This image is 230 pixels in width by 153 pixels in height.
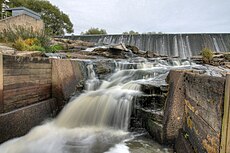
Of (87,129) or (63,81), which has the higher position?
(63,81)

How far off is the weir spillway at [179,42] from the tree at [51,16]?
17.4 metres

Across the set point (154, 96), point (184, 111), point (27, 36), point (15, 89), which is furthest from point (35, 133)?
point (27, 36)

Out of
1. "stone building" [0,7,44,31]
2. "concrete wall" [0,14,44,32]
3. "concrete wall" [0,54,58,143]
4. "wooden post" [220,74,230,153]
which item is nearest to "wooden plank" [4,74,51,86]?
"concrete wall" [0,54,58,143]

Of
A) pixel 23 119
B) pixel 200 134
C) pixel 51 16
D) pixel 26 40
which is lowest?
pixel 23 119

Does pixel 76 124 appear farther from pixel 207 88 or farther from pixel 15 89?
pixel 207 88

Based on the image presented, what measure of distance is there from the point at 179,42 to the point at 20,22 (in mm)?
12875

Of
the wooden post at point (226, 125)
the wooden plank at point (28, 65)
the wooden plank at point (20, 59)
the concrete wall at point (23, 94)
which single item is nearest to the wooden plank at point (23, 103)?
the concrete wall at point (23, 94)

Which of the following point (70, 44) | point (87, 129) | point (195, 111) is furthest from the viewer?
point (70, 44)

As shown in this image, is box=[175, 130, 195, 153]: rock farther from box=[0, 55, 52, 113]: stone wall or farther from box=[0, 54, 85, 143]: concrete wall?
box=[0, 55, 52, 113]: stone wall

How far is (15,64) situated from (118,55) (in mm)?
8128

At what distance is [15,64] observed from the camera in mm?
3756

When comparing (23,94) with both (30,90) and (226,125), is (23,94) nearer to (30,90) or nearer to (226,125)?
(30,90)

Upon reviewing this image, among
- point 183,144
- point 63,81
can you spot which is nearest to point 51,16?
point 63,81

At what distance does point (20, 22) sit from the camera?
44.8 feet
